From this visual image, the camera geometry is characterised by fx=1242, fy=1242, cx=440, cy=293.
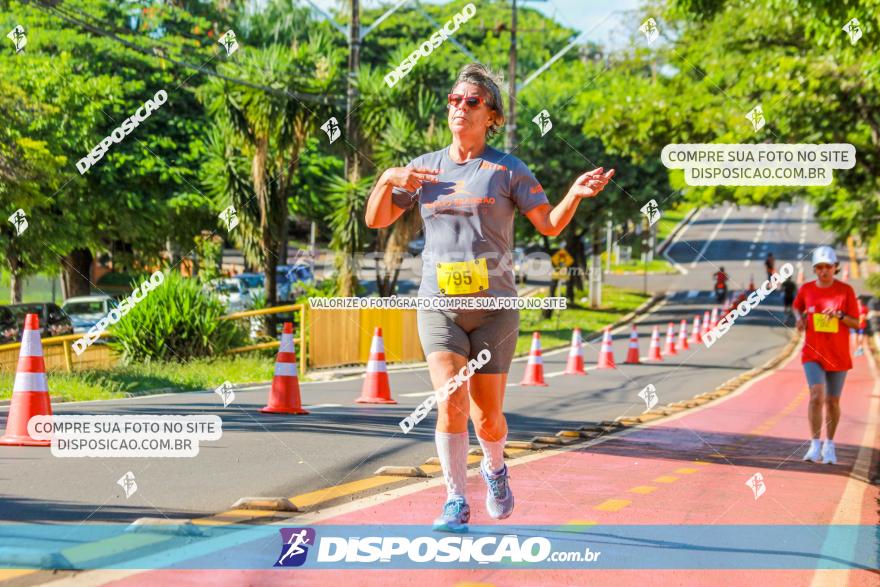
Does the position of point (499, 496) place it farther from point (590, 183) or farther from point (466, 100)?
point (466, 100)

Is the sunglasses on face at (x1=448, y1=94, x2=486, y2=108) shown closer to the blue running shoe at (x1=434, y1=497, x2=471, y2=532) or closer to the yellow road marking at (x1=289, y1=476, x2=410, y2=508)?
the blue running shoe at (x1=434, y1=497, x2=471, y2=532)

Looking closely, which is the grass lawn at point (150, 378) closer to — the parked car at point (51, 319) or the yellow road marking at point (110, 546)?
the parked car at point (51, 319)

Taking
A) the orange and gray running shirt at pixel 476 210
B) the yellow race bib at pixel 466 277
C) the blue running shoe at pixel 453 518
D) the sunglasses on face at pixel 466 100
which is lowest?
the blue running shoe at pixel 453 518

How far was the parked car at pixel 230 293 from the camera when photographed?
73.5 ft

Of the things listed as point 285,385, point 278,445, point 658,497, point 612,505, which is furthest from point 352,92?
point 612,505

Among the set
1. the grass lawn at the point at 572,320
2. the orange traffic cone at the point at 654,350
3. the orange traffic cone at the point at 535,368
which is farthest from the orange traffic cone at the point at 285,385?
the grass lawn at the point at 572,320

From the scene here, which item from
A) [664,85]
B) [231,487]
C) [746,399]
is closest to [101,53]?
[664,85]

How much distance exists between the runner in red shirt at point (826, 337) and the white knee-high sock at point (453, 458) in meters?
5.14

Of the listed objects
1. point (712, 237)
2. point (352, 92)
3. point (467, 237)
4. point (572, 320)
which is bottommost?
point (572, 320)

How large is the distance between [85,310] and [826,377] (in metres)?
21.5

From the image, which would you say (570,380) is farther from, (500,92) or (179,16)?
(179,16)

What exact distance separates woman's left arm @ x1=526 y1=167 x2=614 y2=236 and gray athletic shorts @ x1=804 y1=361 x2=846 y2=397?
5.09 meters

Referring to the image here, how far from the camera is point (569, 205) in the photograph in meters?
5.20

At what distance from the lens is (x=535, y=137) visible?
1719 inches
